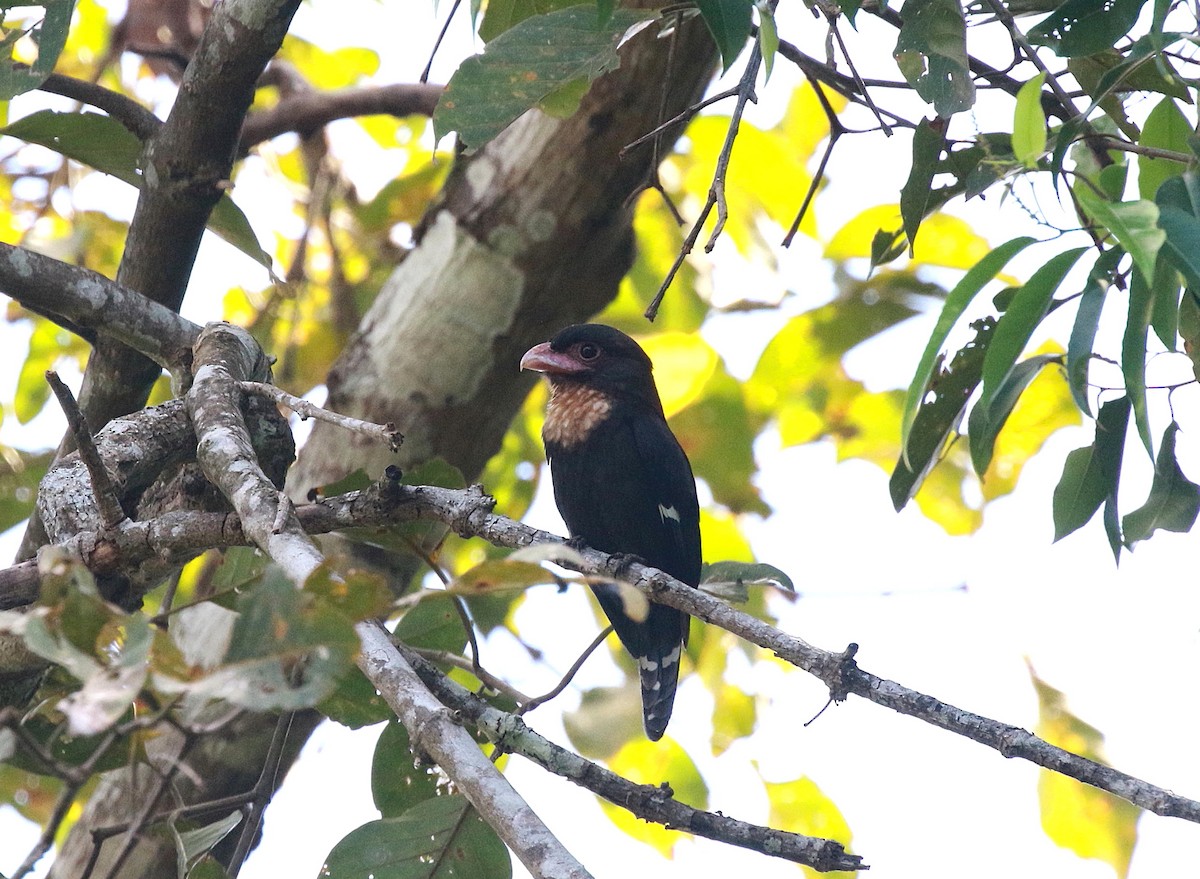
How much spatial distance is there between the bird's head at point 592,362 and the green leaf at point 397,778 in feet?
5.14

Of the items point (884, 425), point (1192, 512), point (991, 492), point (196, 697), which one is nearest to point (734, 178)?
point (884, 425)

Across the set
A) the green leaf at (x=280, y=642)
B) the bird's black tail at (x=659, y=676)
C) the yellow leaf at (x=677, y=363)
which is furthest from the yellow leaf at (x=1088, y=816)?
the green leaf at (x=280, y=642)

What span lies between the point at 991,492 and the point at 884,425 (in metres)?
0.54

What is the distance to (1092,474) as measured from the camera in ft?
7.48

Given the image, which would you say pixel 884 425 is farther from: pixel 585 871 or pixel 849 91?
pixel 585 871

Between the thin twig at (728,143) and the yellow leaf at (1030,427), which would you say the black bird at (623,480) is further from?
the thin twig at (728,143)

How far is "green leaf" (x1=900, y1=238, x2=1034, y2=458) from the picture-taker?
1.63 metres

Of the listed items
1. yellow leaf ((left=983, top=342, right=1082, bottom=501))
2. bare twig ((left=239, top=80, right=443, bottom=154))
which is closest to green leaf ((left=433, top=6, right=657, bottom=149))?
bare twig ((left=239, top=80, right=443, bottom=154))

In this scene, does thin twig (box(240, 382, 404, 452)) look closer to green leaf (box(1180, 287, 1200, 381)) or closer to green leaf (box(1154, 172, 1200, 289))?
green leaf (box(1154, 172, 1200, 289))

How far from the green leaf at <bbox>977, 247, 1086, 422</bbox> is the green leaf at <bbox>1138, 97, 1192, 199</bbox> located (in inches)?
26.1

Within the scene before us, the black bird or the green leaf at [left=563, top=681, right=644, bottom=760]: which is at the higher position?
the black bird

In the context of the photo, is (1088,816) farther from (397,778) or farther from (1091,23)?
(1091,23)

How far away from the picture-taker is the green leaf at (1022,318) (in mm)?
1708

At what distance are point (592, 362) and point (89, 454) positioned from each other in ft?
7.36
